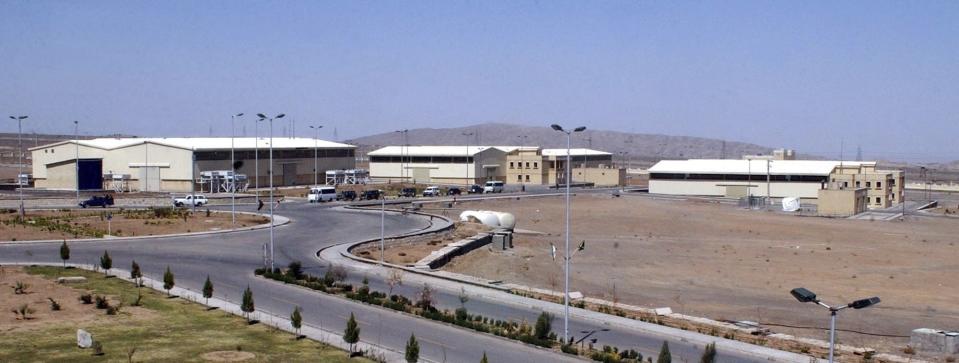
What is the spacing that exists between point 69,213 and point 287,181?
47007 millimetres

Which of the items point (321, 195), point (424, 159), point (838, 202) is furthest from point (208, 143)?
point (838, 202)

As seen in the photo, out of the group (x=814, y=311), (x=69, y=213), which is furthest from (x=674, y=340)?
(x=69, y=213)

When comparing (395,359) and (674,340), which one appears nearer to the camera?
(395,359)

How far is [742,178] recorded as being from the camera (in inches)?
4648

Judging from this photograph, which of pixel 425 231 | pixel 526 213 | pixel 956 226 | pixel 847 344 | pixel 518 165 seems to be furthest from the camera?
pixel 518 165

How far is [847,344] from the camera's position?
31.6 meters

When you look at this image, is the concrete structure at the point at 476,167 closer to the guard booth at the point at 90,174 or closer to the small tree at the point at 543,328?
the guard booth at the point at 90,174

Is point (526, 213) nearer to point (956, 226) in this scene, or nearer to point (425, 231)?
point (425, 231)

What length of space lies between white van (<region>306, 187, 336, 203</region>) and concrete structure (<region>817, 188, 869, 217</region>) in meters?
49.9

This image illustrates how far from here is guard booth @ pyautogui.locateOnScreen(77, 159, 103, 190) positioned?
339ft

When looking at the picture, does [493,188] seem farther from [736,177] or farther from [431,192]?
[736,177]

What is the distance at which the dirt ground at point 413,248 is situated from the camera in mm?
52656

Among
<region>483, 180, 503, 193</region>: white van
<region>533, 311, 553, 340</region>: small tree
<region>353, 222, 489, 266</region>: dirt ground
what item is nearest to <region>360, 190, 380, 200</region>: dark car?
<region>483, 180, 503, 193</region>: white van

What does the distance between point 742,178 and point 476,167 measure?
127 feet
